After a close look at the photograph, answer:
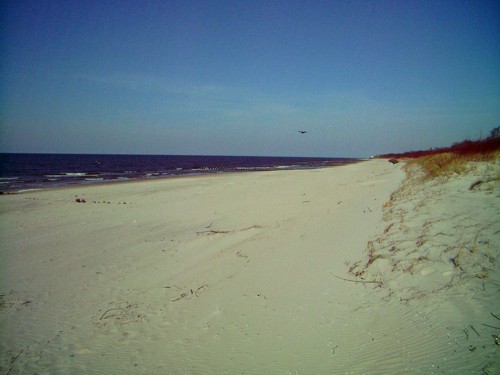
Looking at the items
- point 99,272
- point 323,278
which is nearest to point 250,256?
point 323,278

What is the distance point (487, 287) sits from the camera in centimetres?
335

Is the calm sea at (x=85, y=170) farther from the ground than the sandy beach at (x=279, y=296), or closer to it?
farther from the ground

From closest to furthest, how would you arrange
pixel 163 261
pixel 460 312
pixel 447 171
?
pixel 460 312, pixel 163 261, pixel 447 171

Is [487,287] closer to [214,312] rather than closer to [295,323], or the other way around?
[295,323]

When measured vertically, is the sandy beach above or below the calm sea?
below

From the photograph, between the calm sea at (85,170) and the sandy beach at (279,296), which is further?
the calm sea at (85,170)

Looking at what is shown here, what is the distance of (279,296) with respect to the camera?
15.6ft

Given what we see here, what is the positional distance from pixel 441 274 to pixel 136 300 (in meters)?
5.06

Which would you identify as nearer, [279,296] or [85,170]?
[279,296]

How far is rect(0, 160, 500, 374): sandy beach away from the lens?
10.6ft

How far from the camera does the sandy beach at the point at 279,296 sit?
127 inches

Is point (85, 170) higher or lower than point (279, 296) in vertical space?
higher

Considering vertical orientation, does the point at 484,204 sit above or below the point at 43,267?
above

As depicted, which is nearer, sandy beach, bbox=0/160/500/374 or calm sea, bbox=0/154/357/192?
sandy beach, bbox=0/160/500/374
